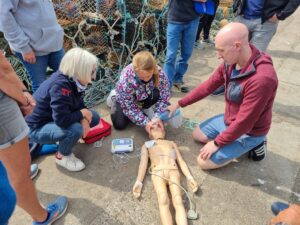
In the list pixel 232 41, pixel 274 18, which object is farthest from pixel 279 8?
pixel 232 41

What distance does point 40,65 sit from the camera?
9.41 feet

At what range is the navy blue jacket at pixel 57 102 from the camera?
95.4 inches

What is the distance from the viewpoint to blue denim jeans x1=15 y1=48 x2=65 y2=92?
282cm

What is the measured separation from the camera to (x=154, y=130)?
3119mm

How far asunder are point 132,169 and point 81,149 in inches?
24.3

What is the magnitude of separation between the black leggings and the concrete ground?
0.31 feet

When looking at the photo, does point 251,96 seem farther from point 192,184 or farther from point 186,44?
point 186,44

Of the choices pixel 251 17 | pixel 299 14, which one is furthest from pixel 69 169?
pixel 299 14

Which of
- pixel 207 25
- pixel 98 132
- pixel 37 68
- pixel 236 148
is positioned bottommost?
pixel 98 132

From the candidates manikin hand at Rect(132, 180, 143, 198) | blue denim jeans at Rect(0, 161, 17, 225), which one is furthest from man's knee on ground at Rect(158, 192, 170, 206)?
blue denim jeans at Rect(0, 161, 17, 225)

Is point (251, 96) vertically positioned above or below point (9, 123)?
below

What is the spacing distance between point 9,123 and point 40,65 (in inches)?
52.4

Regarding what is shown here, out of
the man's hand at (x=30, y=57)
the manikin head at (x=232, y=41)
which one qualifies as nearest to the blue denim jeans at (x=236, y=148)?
the manikin head at (x=232, y=41)

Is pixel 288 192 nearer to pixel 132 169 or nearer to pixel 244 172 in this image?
pixel 244 172
